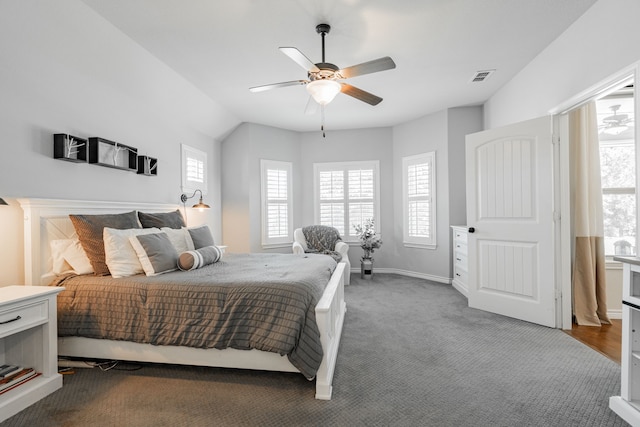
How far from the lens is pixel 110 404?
1.94 meters

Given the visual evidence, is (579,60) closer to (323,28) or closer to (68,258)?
(323,28)

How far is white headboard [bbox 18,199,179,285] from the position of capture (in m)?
2.35

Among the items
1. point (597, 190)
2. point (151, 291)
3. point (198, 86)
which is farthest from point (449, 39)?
point (151, 291)

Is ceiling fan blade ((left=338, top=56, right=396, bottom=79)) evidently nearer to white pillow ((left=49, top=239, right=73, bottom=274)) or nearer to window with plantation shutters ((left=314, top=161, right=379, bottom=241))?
white pillow ((left=49, top=239, right=73, bottom=274))

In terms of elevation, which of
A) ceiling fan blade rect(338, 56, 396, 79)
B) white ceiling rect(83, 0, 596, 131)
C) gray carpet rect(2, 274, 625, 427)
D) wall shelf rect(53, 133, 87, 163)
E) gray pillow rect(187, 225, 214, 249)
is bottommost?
gray carpet rect(2, 274, 625, 427)

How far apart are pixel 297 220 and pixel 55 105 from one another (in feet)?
13.0

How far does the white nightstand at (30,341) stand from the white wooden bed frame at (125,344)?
257 millimetres

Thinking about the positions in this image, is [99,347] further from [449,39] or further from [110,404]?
[449,39]

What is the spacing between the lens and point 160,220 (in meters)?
3.33

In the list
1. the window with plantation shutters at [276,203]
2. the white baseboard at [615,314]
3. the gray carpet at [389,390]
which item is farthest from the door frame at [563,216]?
the window with plantation shutters at [276,203]

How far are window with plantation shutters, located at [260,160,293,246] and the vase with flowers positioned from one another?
1.26 m

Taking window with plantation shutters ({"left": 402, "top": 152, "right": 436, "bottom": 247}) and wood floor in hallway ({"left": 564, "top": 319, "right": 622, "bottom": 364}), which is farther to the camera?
window with plantation shutters ({"left": 402, "top": 152, "right": 436, "bottom": 247})

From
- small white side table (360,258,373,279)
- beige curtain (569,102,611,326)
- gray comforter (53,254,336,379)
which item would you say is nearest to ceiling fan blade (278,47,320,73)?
gray comforter (53,254,336,379)

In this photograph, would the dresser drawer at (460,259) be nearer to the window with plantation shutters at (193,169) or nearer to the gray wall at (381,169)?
the gray wall at (381,169)
